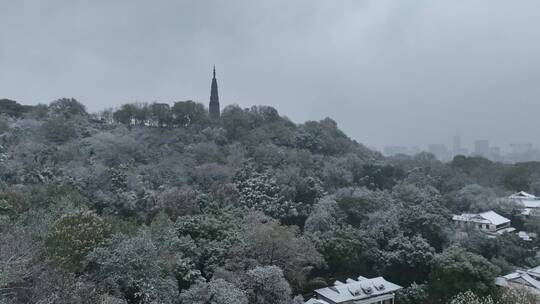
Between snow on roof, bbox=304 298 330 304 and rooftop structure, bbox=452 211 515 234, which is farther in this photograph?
rooftop structure, bbox=452 211 515 234

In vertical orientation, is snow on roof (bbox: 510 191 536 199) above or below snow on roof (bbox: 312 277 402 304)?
above

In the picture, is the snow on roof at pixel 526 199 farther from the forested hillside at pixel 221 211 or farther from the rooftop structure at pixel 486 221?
the rooftop structure at pixel 486 221

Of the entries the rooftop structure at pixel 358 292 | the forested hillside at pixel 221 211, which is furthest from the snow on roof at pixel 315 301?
the forested hillside at pixel 221 211

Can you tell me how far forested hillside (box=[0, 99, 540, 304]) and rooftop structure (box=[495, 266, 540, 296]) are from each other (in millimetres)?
561

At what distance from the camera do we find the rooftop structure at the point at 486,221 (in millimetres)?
25358

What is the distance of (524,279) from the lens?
18.5 meters

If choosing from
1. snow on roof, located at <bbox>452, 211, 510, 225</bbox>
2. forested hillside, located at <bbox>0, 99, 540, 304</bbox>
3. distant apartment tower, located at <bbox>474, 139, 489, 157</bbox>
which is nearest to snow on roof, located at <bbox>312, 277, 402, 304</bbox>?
forested hillside, located at <bbox>0, 99, 540, 304</bbox>

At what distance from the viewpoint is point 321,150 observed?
3397 cm

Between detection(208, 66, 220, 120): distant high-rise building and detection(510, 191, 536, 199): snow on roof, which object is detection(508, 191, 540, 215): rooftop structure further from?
detection(208, 66, 220, 120): distant high-rise building

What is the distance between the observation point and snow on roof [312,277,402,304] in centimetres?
1684

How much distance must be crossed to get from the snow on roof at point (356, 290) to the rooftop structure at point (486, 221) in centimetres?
941

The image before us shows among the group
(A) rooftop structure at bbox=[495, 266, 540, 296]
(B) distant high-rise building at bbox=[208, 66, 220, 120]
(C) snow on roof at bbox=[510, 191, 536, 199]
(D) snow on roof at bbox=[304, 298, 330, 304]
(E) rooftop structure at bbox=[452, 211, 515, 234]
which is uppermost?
(B) distant high-rise building at bbox=[208, 66, 220, 120]

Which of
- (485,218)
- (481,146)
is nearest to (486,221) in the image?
(485,218)

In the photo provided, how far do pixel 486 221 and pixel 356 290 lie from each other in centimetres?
1265
